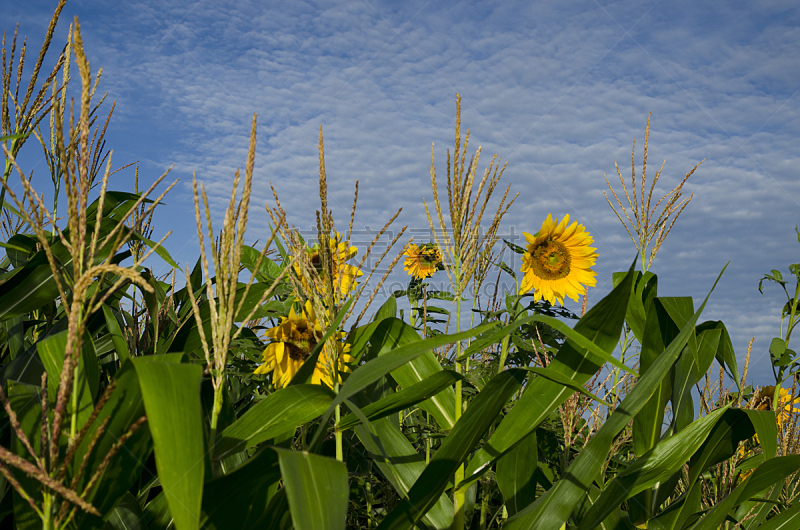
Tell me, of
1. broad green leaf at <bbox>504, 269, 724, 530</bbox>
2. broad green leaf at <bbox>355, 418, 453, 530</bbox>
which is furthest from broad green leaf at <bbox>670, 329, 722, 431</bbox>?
broad green leaf at <bbox>355, 418, 453, 530</bbox>

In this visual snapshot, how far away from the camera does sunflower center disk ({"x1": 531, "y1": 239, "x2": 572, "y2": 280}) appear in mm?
2615

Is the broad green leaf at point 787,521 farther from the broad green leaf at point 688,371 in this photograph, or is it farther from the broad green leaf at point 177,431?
the broad green leaf at point 177,431

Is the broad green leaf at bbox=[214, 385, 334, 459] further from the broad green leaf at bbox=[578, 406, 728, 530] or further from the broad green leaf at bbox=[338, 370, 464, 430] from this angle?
the broad green leaf at bbox=[578, 406, 728, 530]

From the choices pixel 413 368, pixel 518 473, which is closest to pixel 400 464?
pixel 413 368

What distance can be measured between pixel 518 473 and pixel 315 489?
1.00 m

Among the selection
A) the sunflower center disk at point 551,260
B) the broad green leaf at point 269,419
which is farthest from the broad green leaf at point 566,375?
the sunflower center disk at point 551,260

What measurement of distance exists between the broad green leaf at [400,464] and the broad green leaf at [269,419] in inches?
12.5

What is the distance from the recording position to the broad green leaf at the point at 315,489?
737mm

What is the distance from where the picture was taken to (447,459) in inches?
43.4

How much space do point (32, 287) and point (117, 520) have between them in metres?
0.81

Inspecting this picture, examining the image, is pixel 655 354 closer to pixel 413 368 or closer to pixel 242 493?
pixel 413 368

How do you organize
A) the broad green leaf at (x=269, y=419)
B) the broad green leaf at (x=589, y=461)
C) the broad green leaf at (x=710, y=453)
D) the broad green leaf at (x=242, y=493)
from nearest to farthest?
the broad green leaf at (x=242, y=493) → the broad green leaf at (x=269, y=419) → the broad green leaf at (x=589, y=461) → the broad green leaf at (x=710, y=453)

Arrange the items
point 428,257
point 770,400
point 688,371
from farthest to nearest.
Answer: point 770,400 < point 428,257 < point 688,371

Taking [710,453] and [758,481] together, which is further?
[710,453]
